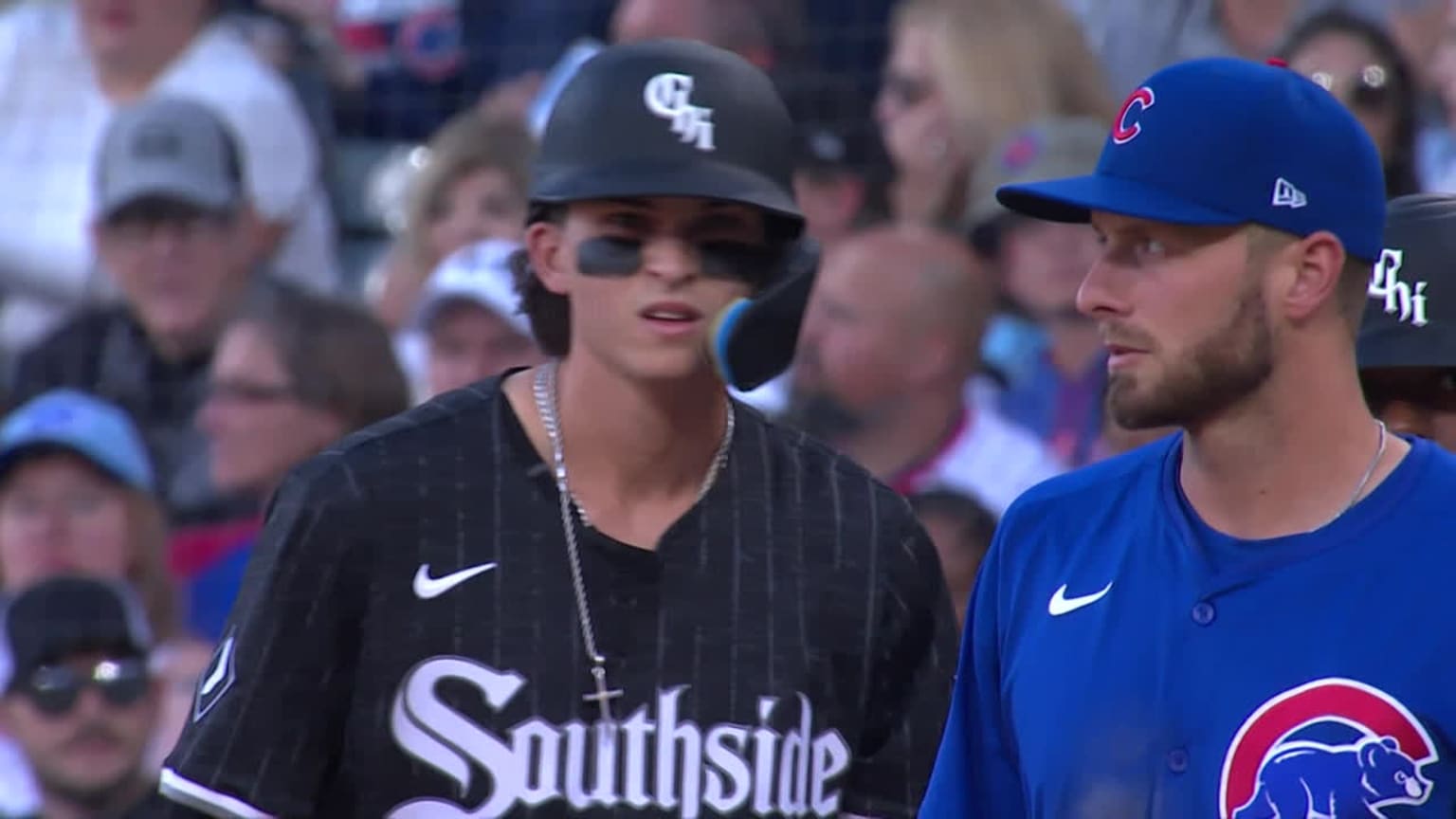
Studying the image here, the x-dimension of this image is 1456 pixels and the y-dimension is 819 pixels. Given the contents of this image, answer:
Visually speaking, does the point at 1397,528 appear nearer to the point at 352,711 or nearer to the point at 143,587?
the point at 352,711

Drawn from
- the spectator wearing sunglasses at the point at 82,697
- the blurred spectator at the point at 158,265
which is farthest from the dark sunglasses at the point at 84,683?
the blurred spectator at the point at 158,265

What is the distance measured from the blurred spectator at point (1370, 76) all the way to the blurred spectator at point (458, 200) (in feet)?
7.15

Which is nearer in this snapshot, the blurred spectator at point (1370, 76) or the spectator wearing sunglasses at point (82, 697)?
the spectator wearing sunglasses at point (82, 697)

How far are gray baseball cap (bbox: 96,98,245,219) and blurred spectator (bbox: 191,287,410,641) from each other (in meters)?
0.51

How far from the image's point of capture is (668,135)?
307 cm

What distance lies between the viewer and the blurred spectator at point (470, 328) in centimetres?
650

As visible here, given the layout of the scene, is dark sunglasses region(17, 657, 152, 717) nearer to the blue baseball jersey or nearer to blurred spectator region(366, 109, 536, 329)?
blurred spectator region(366, 109, 536, 329)

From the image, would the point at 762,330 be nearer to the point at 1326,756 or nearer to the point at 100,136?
the point at 1326,756

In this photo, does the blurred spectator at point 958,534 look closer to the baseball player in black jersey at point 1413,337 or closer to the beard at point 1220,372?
the baseball player in black jersey at point 1413,337

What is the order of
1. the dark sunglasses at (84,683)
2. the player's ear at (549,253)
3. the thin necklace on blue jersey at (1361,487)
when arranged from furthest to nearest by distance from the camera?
the dark sunglasses at (84,683)
the player's ear at (549,253)
the thin necklace on blue jersey at (1361,487)

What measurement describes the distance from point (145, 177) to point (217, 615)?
139 centimetres

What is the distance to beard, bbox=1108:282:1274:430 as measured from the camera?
2600 millimetres

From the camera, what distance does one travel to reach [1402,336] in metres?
3.29

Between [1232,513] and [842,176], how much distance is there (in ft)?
13.1
